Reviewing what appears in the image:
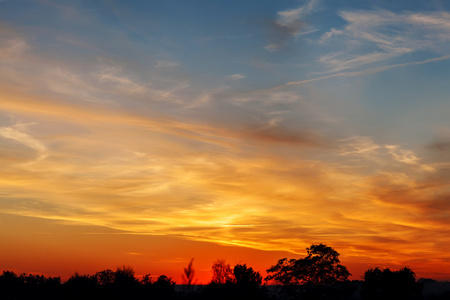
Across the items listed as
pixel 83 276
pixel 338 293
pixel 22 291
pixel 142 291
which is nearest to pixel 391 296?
pixel 338 293

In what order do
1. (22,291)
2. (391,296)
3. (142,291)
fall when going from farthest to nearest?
(22,291)
(142,291)
(391,296)

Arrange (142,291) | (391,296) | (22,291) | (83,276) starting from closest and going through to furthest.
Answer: (391,296), (142,291), (83,276), (22,291)

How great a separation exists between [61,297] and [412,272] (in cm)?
5994

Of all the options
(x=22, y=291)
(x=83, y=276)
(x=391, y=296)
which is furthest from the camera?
(x=22, y=291)

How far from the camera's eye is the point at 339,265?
93.4m

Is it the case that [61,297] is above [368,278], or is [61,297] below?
below

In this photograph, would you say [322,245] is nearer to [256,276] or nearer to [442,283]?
A: [256,276]

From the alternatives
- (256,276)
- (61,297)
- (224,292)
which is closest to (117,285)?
(61,297)

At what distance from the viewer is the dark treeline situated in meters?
79.9

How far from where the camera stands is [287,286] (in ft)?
314

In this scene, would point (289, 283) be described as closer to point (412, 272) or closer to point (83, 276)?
point (412, 272)

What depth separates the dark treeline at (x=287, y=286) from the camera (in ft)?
262

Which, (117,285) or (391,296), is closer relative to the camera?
(391,296)

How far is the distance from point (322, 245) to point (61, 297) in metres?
47.7
